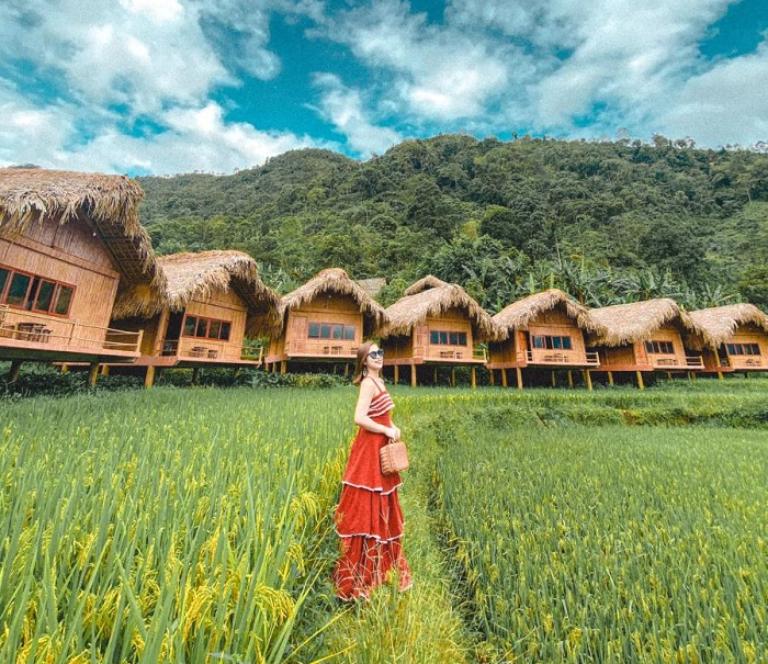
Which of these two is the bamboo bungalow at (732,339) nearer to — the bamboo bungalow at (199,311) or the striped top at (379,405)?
the bamboo bungalow at (199,311)

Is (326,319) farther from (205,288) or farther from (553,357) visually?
(553,357)

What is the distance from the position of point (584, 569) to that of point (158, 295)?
1128cm

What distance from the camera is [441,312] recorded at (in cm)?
1792

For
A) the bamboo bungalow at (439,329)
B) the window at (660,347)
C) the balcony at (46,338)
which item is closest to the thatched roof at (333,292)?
the bamboo bungalow at (439,329)

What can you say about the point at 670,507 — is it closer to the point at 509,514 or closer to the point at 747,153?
the point at 509,514

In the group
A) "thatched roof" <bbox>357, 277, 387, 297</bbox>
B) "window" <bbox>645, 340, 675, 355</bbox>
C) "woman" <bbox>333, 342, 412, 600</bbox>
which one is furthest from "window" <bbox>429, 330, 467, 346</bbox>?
"woman" <bbox>333, 342, 412, 600</bbox>

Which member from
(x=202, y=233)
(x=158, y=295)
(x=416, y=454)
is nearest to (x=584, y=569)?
(x=416, y=454)

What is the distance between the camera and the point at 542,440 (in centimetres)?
859

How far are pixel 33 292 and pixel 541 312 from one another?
1859 cm

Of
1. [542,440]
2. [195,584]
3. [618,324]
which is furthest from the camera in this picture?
[618,324]

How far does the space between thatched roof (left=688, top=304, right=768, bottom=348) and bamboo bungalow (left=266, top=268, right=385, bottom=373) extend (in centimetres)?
1786

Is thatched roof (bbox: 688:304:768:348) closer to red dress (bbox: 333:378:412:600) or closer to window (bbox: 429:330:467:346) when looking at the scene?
window (bbox: 429:330:467:346)

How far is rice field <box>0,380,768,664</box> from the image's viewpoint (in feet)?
4.29

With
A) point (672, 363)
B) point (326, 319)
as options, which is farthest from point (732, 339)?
point (326, 319)
